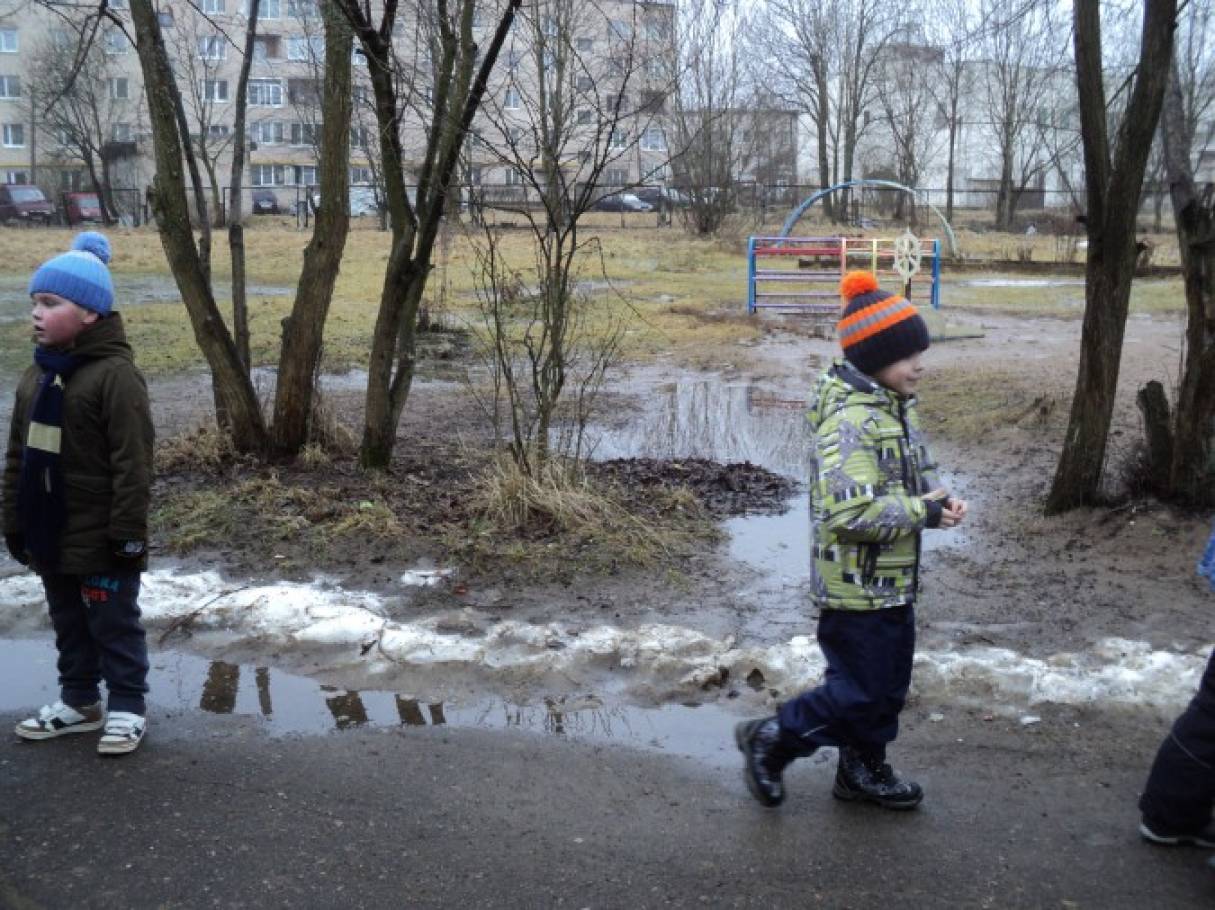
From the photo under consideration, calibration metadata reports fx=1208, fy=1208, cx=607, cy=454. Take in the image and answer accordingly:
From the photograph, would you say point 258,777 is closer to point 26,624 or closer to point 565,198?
point 26,624

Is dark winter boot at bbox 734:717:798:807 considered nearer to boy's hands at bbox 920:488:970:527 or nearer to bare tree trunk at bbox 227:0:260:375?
boy's hands at bbox 920:488:970:527

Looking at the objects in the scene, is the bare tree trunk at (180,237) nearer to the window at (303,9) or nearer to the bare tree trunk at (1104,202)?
the window at (303,9)

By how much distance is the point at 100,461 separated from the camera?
157 inches

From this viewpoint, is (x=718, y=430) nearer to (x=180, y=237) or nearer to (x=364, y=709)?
(x=180, y=237)

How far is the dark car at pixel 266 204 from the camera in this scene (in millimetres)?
49938

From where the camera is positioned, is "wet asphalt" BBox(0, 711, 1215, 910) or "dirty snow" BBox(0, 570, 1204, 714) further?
"dirty snow" BBox(0, 570, 1204, 714)

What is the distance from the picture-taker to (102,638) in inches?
159

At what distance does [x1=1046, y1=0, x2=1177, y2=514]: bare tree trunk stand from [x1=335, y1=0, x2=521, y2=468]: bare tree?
2973 millimetres

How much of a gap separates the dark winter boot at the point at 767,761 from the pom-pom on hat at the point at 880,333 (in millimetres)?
1123

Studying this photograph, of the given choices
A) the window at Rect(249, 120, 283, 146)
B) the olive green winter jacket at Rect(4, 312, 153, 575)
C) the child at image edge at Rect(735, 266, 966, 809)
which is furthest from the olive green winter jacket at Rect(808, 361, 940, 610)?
the window at Rect(249, 120, 283, 146)

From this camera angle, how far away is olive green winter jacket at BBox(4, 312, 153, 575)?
391cm

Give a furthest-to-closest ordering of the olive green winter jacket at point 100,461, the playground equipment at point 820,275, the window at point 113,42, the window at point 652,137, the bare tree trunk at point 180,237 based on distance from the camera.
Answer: the playground equipment at point 820,275 → the window at point 113,42 → the window at point 652,137 → the bare tree trunk at point 180,237 → the olive green winter jacket at point 100,461

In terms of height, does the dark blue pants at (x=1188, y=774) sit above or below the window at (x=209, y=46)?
below

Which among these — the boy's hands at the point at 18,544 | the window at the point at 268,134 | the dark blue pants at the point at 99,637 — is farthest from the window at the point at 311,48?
the window at the point at 268,134
